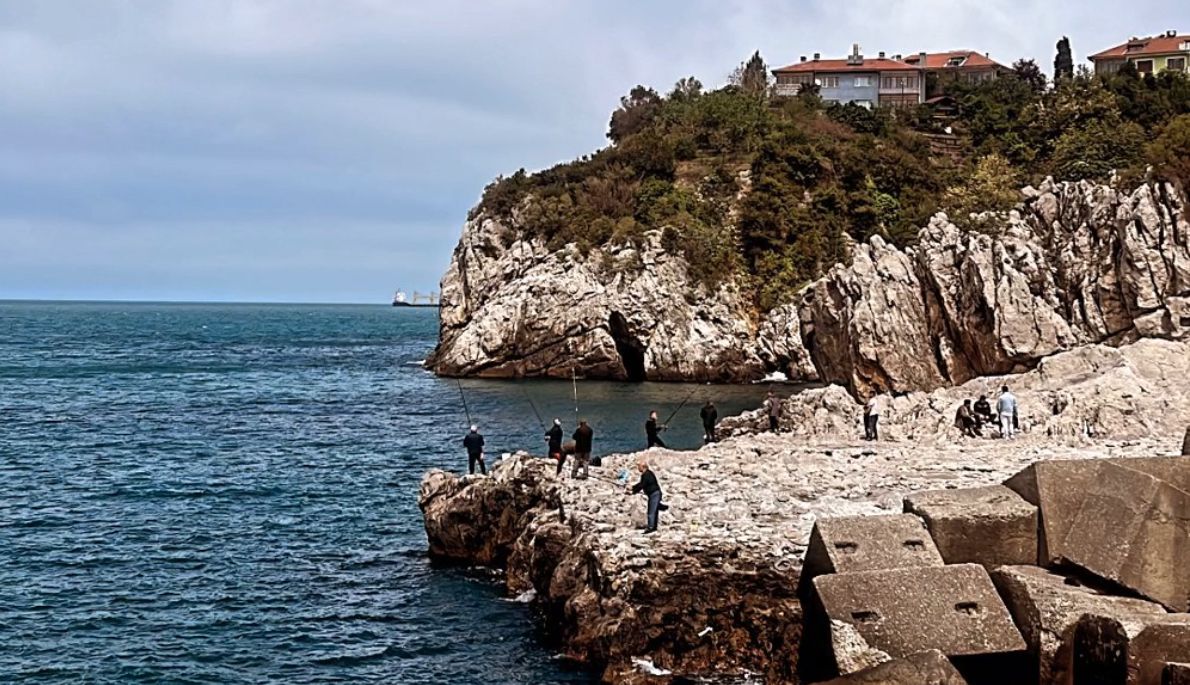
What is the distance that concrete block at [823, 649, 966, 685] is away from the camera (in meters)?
12.1

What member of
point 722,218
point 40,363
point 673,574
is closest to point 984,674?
point 673,574

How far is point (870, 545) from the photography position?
15234 millimetres

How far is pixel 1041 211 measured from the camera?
132 feet

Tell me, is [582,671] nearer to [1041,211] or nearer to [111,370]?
[1041,211]

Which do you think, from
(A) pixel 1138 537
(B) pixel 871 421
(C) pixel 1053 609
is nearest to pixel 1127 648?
(C) pixel 1053 609

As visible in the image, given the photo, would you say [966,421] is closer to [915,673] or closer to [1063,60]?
[915,673]

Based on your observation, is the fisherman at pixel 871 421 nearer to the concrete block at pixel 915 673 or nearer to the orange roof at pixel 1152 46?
the concrete block at pixel 915 673

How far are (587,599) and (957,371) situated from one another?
81.6ft

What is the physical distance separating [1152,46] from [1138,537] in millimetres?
91418

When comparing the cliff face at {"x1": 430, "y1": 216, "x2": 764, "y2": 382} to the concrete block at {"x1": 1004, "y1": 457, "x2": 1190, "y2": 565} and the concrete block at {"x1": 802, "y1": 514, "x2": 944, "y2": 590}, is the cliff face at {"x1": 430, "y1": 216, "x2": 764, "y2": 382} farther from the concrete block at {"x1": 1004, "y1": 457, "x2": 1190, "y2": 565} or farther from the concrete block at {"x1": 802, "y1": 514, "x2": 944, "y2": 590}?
the concrete block at {"x1": 1004, "y1": 457, "x2": 1190, "y2": 565}

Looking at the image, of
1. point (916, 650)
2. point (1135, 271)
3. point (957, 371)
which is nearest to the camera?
point (916, 650)

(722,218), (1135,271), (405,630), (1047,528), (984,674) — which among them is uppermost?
(722,218)

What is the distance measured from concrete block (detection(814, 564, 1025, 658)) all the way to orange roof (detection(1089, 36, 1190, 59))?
90852mm

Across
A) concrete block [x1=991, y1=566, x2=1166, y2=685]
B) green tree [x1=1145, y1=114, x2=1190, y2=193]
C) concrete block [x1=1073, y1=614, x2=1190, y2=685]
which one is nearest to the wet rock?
concrete block [x1=1073, y1=614, x2=1190, y2=685]
